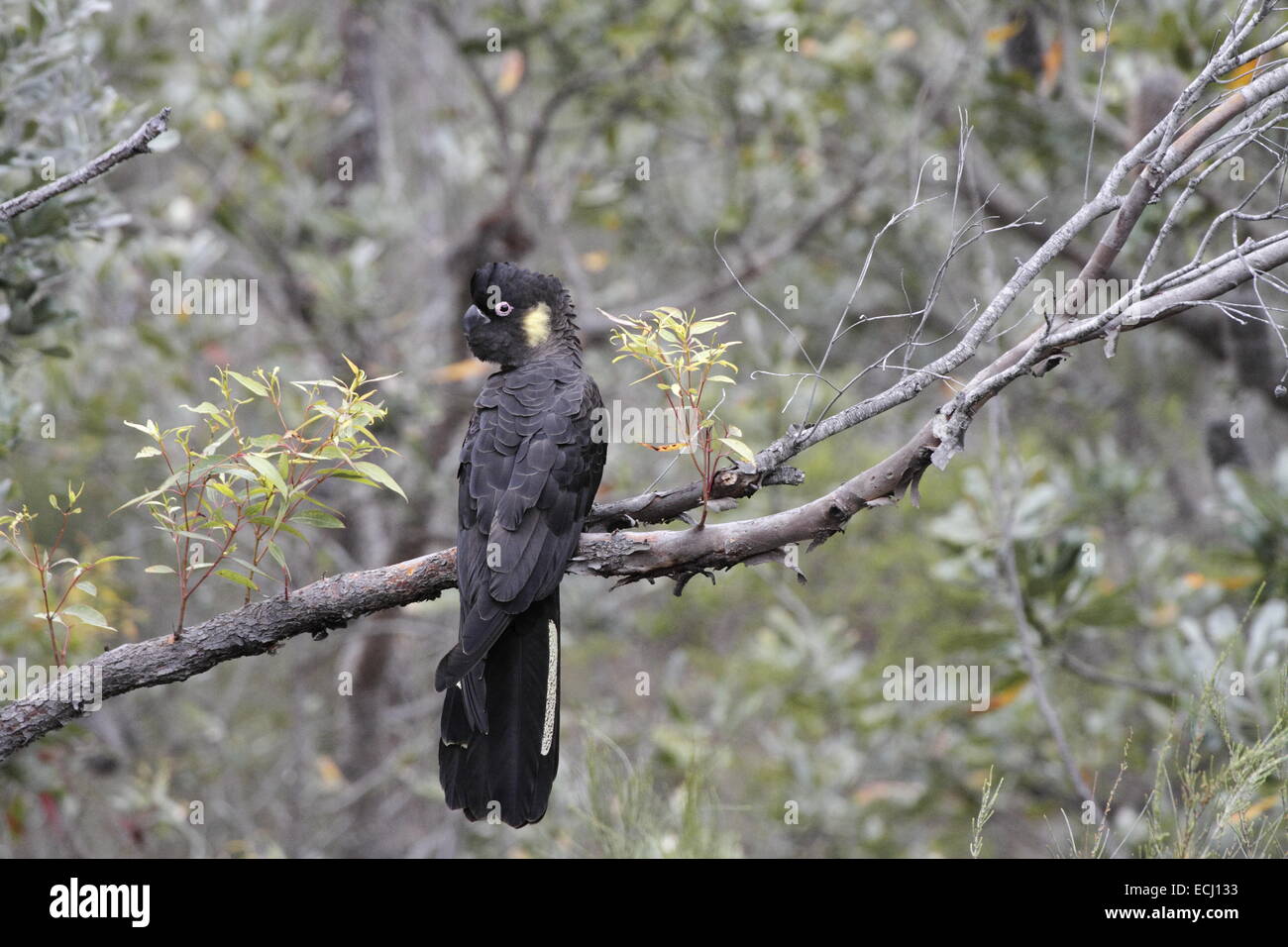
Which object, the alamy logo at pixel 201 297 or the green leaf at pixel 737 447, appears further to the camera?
the alamy logo at pixel 201 297

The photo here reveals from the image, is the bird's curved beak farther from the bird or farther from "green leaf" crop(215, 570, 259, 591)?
"green leaf" crop(215, 570, 259, 591)

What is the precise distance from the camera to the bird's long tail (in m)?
2.80

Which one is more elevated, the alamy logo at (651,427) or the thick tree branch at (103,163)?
the thick tree branch at (103,163)

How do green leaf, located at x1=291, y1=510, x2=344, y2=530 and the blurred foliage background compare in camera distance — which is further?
the blurred foliage background

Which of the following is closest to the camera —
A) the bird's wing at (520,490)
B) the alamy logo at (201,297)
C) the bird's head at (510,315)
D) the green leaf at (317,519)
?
the green leaf at (317,519)

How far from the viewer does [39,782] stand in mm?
4543

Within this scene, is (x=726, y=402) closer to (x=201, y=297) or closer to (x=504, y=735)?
(x=201, y=297)

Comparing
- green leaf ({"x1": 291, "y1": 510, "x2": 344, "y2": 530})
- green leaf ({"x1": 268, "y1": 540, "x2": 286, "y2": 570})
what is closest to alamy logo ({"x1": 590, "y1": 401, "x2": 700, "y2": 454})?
green leaf ({"x1": 291, "y1": 510, "x2": 344, "y2": 530})

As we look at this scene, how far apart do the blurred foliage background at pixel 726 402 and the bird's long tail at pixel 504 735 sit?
117 cm

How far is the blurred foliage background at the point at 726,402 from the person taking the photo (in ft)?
16.0

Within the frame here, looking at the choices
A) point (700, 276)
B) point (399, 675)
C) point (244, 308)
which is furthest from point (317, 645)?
point (700, 276)

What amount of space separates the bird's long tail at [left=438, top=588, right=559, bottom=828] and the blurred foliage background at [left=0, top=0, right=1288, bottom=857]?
1.17 m

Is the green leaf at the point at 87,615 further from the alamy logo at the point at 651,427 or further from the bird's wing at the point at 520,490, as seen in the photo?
the alamy logo at the point at 651,427

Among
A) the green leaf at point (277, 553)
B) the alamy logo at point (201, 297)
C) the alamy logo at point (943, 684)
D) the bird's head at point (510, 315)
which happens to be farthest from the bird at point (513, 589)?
the alamy logo at point (201, 297)
